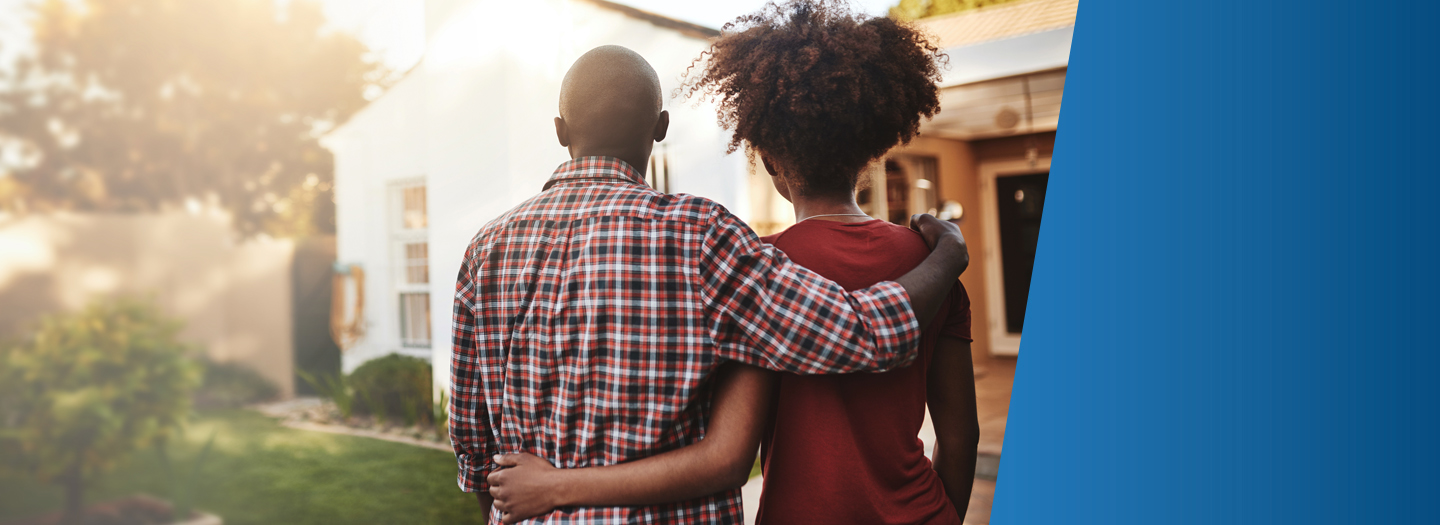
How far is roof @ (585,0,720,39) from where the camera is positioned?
17.8 feet

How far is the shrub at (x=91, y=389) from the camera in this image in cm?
321

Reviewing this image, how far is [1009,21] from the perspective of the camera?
241 inches

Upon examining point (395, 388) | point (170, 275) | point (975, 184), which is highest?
point (975, 184)

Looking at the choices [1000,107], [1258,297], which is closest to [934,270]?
[1258,297]

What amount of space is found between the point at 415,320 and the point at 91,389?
1.63 meters

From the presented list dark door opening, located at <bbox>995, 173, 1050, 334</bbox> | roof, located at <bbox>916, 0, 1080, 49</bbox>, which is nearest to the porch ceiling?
roof, located at <bbox>916, 0, 1080, 49</bbox>

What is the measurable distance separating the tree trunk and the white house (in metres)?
1.37

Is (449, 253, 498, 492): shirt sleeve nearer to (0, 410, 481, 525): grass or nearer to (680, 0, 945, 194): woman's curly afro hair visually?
(680, 0, 945, 194): woman's curly afro hair

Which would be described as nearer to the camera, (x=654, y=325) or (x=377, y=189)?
(x=654, y=325)

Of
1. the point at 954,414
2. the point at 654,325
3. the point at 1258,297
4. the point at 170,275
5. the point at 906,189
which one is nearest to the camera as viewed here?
the point at 654,325

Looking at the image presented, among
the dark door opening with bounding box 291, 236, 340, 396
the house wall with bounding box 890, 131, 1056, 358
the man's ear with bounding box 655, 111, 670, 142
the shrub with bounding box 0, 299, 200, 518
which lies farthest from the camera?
the house wall with bounding box 890, 131, 1056, 358

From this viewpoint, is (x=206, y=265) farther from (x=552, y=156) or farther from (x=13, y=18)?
(x=552, y=156)

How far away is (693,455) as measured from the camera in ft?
3.84

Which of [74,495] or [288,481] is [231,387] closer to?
[288,481]
